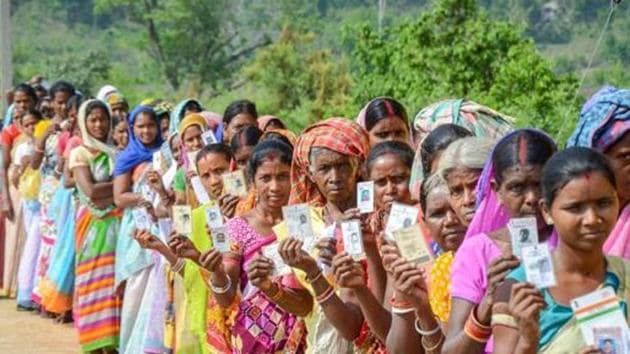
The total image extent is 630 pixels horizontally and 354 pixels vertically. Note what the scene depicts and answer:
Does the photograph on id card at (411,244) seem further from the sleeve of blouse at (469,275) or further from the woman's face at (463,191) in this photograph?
the woman's face at (463,191)

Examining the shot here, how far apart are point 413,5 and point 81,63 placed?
2165cm

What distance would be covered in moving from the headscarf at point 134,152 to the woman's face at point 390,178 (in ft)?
15.1

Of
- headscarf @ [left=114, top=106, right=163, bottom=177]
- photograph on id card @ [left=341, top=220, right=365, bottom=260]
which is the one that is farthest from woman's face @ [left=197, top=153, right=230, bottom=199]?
photograph on id card @ [left=341, top=220, right=365, bottom=260]

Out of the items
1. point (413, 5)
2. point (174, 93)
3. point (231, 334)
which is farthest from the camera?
point (413, 5)

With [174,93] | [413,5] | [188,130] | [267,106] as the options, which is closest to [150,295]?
[188,130]

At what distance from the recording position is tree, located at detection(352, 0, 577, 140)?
15.6 meters

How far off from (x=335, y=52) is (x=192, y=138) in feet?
142

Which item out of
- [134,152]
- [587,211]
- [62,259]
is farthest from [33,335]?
[587,211]

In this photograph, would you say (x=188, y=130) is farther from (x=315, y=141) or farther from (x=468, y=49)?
(x=468, y=49)

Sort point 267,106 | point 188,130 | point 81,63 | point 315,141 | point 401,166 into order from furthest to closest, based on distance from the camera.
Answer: point 81,63
point 267,106
point 188,130
point 315,141
point 401,166

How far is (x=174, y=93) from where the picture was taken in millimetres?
47156

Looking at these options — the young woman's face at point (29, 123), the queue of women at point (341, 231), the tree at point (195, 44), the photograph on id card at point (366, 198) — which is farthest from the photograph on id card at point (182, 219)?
the tree at point (195, 44)

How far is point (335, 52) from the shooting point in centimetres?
5234

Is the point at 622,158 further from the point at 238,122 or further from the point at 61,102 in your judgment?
the point at 61,102
